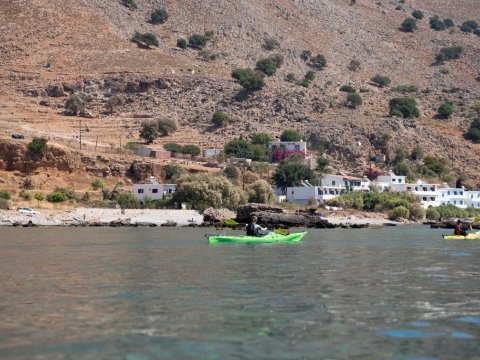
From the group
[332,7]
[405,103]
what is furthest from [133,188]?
[332,7]

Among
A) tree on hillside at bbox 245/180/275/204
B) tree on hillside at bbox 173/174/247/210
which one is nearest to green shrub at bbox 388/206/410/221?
tree on hillside at bbox 245/180/275/204

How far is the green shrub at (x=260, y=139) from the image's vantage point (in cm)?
10544

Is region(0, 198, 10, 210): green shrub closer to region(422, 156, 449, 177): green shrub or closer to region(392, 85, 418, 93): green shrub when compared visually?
region(422, 156, 449, 177): green shrub

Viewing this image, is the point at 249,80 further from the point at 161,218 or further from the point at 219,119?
the point at 161,218

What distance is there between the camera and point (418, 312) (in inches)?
699

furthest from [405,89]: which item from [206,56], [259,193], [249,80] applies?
[259,193]

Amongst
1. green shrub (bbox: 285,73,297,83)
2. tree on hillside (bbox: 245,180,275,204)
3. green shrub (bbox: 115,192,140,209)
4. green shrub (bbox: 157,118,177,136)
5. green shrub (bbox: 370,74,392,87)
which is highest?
green shrub (bbox: 370,74,392,87)

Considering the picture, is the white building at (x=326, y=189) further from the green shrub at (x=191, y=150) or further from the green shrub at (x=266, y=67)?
the green shrub at (x=266, y=67)

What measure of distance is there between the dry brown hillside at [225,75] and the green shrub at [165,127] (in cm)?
107

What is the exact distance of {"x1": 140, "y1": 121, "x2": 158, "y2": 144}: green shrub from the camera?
102625mm

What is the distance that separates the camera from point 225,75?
125 metres

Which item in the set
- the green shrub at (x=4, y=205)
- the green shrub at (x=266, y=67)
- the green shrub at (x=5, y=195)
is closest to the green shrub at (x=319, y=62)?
the green shrub at (x=266, y=67)

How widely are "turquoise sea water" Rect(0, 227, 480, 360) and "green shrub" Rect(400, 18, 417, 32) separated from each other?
138 metres

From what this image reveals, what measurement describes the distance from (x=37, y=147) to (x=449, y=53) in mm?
91267
